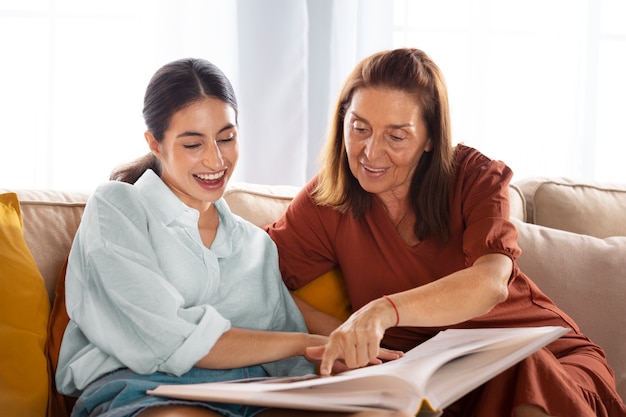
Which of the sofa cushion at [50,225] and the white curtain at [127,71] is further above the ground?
the white curtain at [127,71]

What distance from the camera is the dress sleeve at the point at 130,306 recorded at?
1.51 meters

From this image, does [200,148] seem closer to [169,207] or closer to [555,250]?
[169,207]

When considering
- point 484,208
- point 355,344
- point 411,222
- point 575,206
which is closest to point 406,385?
point 355,344

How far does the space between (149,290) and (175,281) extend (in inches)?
4.5

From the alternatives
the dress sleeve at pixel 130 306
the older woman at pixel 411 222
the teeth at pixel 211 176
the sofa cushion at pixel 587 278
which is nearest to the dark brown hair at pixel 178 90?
the teeth at pixel 211 176

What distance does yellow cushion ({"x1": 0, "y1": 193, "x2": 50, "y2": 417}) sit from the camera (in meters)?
1.57

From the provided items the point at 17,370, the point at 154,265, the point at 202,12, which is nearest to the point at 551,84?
the point at 202,12

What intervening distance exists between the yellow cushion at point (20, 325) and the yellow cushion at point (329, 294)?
606 mm

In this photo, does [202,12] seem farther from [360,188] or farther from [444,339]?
[444,339]

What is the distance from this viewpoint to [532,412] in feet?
4.49

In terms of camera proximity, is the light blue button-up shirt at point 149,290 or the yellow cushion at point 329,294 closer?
the light blue button-up shirt at point 149,290

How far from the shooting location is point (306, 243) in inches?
76.7

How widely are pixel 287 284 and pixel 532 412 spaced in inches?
29.4

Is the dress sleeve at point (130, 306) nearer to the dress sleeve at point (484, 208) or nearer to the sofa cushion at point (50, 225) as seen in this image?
the sofa cushion at point (50, 225)
